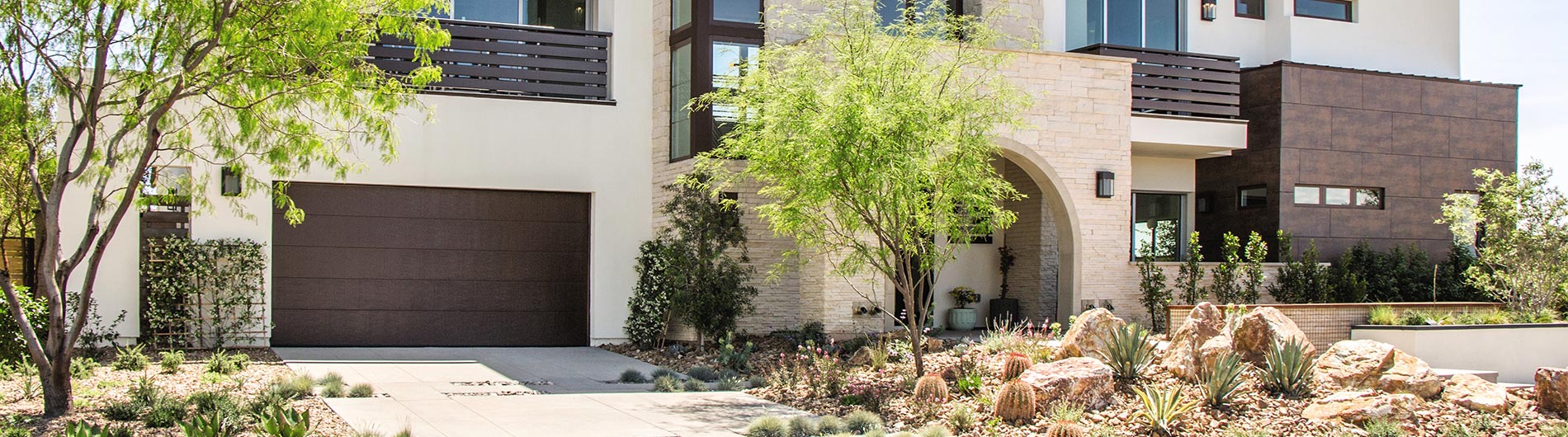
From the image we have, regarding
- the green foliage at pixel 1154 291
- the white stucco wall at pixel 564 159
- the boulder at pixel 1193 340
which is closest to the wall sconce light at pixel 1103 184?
the green foliage at pixel 1154 291

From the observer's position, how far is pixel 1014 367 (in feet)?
37.2

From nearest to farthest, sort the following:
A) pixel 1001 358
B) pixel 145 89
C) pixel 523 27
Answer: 1. pixel 145 89
2. pixel 1001 358
3. pixel 523 27

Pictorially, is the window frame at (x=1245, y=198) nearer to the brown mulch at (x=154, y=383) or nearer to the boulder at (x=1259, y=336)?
the boulder at (x=1259, y=336)

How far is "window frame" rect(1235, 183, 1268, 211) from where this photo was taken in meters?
19.0

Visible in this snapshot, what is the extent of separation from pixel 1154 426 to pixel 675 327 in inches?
320

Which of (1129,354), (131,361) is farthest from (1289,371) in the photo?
(131,361)

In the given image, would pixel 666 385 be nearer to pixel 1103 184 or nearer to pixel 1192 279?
pixel 1103 184

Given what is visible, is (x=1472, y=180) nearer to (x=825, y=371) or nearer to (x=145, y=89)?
(x=825, y=371)

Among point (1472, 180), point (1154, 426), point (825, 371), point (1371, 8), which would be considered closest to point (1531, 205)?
point (1472, 180)

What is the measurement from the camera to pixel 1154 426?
962cm

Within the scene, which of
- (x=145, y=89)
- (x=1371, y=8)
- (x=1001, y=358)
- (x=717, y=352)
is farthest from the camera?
(x=1371, y=8)

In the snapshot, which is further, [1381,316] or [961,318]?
[961,318]

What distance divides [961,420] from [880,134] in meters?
2.77

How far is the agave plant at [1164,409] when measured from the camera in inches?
378
